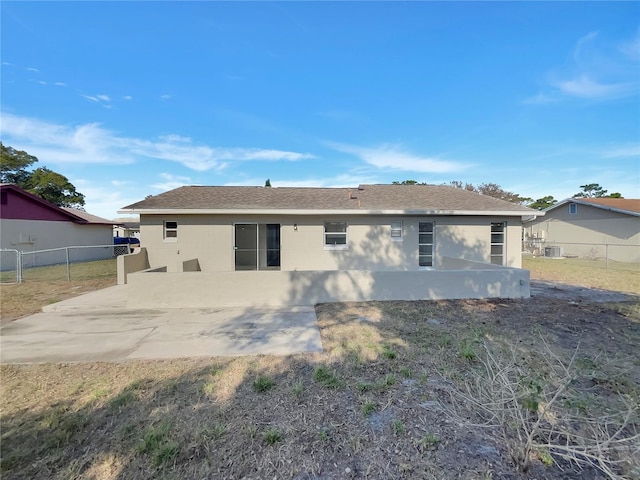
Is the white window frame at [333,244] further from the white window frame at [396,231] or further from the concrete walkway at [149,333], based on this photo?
the concrete walkway at [149,333]

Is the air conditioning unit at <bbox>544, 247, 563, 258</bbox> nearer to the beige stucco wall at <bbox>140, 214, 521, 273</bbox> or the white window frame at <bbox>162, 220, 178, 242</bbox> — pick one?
the beige stucco wall at <bbox>140, 214, 521, 273</bbox>

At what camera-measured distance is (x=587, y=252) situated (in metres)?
20.6

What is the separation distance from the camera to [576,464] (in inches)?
90.7

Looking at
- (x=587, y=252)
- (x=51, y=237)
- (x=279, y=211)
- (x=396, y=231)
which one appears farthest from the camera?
(x=587, y=252)

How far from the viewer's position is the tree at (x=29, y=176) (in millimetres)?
30250

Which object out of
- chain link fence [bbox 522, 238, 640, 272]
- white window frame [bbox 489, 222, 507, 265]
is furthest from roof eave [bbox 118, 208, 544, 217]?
chain link fence [bbox 522, 238, 640, 272]

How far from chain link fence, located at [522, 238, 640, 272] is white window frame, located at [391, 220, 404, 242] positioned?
13.1 meters

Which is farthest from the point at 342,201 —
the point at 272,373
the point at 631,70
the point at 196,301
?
the point at 631,70

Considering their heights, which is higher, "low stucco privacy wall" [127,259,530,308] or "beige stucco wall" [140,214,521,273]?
"beige stucco wall" [140,214,521,273]

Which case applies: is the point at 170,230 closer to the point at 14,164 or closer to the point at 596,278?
the point at 596,278

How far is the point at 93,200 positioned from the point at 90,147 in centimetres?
2963

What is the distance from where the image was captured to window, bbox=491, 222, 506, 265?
1184cm

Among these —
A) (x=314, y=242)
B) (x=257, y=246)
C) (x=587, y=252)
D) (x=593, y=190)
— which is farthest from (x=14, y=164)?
(x=593, y=190)

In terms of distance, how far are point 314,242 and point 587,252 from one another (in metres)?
22.0
